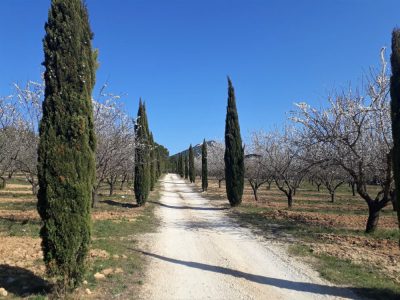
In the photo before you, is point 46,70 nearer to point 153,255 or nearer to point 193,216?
point 153,255

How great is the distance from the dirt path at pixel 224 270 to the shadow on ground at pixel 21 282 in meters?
1.73

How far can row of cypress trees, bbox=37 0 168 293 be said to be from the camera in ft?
21.0

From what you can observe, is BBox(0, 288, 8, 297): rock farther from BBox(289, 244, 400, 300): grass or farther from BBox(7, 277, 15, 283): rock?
BBox(289, 244, 400, 300): grass

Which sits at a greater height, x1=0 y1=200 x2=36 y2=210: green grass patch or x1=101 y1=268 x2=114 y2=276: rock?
x1=0 y1=200 x2=36 y2=210: green grass patch

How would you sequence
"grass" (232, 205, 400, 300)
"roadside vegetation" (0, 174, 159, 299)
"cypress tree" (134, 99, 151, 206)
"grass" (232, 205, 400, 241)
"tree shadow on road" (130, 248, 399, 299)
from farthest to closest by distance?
"cypress tree" (134, 99, 151, 206) → "grass" (232, 205, 400, 241) → "grass" (232, 205, 400, 300) → "tree shadow on road" (130, 248, 399, 299) → "roadside vegetation" (0, 174, 159, 299)

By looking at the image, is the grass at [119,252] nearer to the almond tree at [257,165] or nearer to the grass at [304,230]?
the grass at [304,230]

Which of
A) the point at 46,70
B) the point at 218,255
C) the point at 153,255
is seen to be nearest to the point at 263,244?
the point at 218,255

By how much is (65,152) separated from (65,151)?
0.06ft

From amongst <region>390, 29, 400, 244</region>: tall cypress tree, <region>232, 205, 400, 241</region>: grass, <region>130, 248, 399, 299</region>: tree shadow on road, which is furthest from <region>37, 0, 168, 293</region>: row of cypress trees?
<region>232, 205, 400, 241</region>: grass

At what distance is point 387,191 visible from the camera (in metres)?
12.7

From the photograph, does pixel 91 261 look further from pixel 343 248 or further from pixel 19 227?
pixel 343 248

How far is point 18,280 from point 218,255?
466cm

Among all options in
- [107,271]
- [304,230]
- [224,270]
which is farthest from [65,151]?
[304,230]

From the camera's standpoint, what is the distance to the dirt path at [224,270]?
6.80 metres
